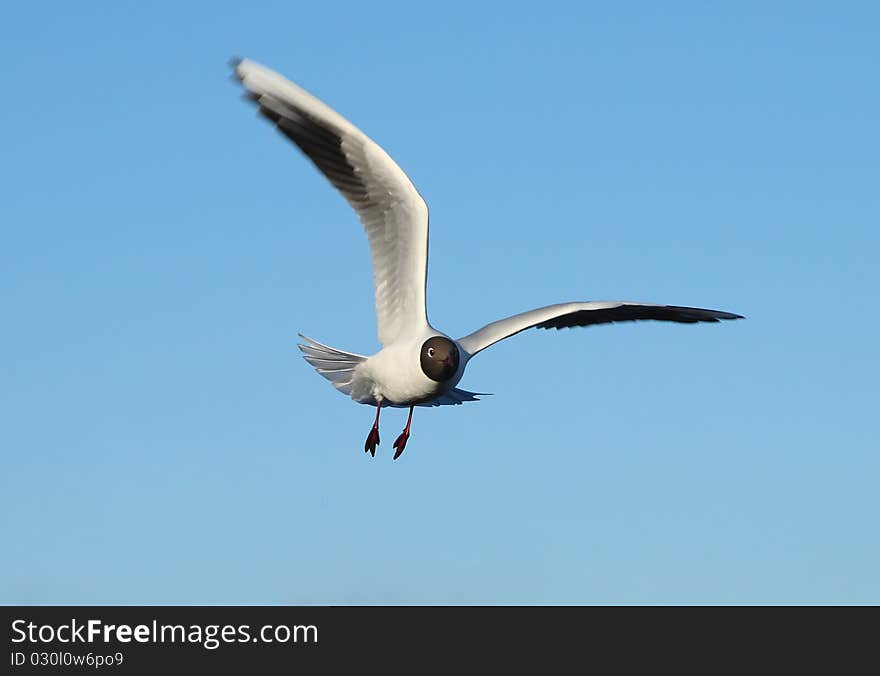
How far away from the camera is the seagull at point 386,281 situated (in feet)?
54.7

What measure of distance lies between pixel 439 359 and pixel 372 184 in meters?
2.03

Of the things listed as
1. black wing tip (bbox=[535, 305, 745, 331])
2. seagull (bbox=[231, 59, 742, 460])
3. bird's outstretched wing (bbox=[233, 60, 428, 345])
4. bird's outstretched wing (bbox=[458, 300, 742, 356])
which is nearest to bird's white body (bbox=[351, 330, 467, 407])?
seagull (bbox=[231, 59, 742, 460])

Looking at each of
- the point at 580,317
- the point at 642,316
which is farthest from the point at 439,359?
the point at 642,316

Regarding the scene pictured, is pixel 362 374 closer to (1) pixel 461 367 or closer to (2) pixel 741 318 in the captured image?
(1) pixel 461 367

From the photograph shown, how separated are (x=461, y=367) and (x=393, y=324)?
3.17 ft

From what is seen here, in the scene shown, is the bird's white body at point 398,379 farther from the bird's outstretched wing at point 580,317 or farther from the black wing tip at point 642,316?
the black wing tip at point 642,316

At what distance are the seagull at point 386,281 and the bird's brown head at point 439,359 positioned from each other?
0.04 feet

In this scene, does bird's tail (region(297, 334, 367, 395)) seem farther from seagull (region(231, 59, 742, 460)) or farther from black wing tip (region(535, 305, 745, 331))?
black wing tip (region(535, 305, 745, 331))

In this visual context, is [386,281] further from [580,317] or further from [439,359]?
[580,317]

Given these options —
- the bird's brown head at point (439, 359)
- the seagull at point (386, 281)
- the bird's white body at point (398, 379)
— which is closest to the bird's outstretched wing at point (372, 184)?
the seagull at point (386, 281)

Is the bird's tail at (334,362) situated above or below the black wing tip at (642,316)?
below

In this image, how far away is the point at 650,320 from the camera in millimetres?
20938

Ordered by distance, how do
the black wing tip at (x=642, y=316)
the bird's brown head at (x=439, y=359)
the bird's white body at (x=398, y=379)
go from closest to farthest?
the bird's brown head at (x=439, y=359) < the bird's white body at (x=398, y=379) < the black wing tip at (x=642, y=316)

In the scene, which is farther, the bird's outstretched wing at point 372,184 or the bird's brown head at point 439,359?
the bird's brown head at point 439,359
